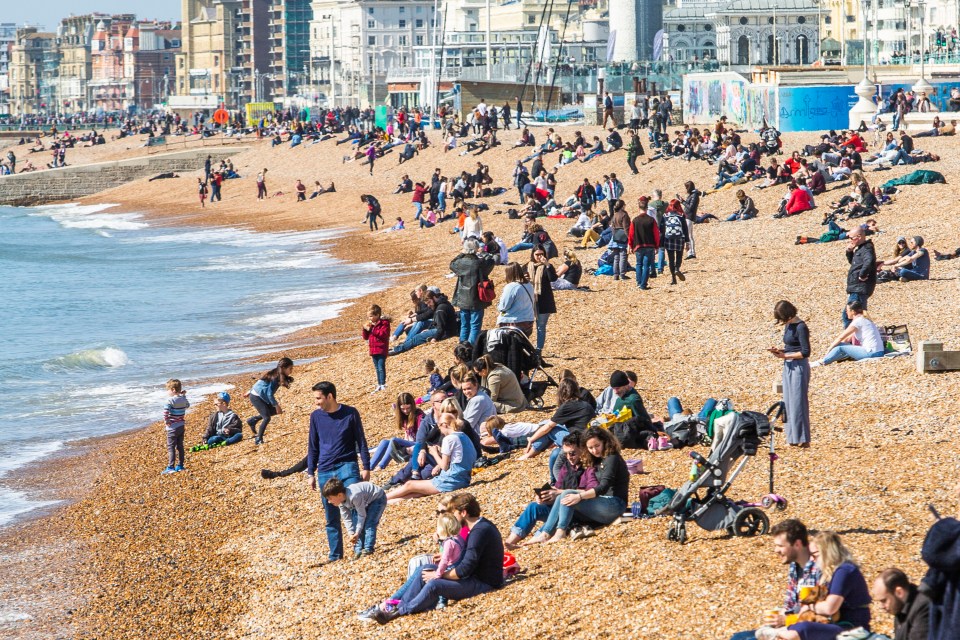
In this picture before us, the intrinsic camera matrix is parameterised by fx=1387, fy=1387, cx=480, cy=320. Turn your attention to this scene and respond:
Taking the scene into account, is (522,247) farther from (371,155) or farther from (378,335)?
(371,155)

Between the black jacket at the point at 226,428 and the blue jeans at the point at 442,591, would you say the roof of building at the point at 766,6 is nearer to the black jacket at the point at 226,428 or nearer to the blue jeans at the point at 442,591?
the black jacket at the point at 226,428

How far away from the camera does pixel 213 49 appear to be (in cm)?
19075

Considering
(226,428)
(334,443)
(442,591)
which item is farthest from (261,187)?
(442,591)

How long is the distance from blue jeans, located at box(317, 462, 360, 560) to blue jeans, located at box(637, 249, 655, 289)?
12055 millimetres

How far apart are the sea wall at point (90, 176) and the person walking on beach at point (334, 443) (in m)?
70.8

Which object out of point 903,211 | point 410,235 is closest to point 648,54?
point 410,235

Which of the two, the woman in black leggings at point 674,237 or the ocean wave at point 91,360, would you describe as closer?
the woman in black leggings at point 674,237

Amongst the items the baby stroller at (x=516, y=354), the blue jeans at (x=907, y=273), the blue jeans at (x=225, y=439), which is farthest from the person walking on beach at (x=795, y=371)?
the blue jeans at (x=907, y=273)

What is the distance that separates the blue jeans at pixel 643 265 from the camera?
2270cm

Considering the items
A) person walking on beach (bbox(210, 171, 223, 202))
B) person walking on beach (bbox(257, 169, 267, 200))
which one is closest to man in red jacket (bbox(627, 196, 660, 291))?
person walking on beach (bbox(257, 169, 267, 200))

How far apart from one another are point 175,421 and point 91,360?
11356 mm

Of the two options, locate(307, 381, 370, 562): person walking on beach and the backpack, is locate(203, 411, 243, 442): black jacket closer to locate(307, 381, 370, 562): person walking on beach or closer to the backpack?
locate(307, 381, 370, 562): person walking on beach

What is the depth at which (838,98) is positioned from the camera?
4662 centimetres

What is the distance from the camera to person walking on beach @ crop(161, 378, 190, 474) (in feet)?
52.0
